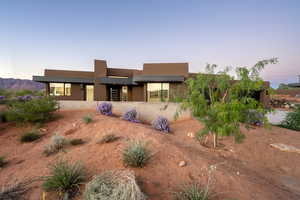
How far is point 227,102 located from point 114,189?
11.9ft

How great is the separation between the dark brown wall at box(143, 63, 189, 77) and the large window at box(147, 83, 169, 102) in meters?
2.09

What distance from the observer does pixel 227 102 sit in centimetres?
379

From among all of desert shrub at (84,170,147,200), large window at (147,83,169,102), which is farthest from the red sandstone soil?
large window at (147,83,169,102)

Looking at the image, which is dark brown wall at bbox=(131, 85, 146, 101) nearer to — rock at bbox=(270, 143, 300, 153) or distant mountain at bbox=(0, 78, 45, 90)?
rock at bbox=(270, 143, 300, 153)

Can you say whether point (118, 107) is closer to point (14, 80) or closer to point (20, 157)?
point (20, 157)

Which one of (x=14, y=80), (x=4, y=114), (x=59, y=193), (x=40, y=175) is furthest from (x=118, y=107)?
(x=14, y=80)

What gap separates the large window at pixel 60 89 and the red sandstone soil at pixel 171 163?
969 cm

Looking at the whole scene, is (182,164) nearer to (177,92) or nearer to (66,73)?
(177,92)

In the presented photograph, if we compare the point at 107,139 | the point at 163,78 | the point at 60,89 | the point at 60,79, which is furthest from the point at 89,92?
the point at 107,139

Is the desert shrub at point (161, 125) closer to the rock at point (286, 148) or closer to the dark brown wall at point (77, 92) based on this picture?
the rock at point (286, 148)

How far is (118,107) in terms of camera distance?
950 cm

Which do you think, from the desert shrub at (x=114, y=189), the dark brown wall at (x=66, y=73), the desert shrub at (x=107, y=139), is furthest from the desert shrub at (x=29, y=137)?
the dark brown wall at (x=66, y=73)

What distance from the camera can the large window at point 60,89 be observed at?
567 inches

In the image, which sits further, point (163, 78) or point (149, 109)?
point (163, 78)
